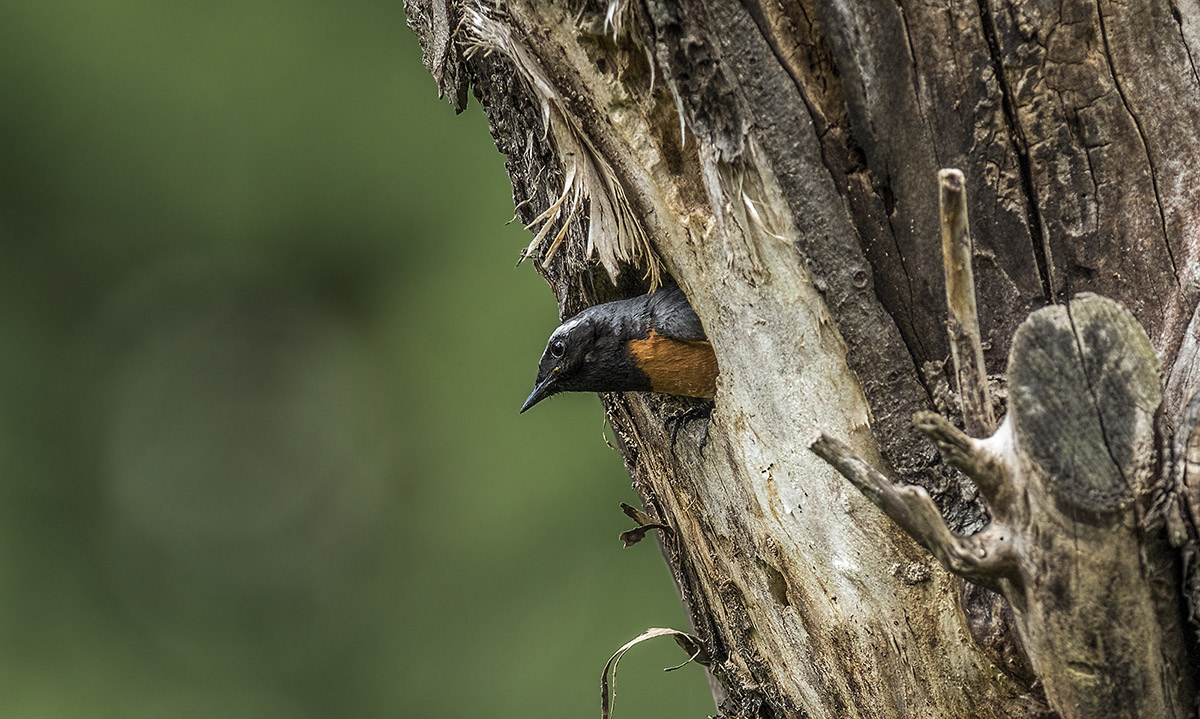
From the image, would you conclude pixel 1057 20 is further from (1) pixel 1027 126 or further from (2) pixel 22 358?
(2) pixel 22 358

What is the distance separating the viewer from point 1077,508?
130cm

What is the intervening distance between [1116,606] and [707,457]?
2.92 ft

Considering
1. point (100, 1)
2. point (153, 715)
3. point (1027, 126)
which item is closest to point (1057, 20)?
point (1027, 126)

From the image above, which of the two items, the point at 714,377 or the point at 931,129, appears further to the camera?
the point at 714,377

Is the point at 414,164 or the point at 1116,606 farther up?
the point at 414,164

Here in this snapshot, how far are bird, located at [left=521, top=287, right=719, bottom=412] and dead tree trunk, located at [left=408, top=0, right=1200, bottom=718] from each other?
230 millimetres

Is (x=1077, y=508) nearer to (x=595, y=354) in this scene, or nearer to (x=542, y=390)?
(x=595, y=354)

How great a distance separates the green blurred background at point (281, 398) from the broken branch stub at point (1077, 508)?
4776mm

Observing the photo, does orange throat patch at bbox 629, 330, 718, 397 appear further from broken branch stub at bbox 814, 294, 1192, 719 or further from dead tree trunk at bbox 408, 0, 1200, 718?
broken branch stub at bbox 814, 294, 1192, 719

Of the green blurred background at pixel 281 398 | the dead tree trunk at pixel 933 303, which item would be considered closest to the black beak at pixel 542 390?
the dead tree trunk at pixel 933 303

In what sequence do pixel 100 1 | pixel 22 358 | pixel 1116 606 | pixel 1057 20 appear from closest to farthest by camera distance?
pixel 1116 606
pixel 1057 20
pixel 100 1
pixel 22 358

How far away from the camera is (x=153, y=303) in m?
6.67

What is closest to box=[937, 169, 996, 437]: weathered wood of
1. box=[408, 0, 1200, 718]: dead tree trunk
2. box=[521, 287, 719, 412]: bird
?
box=[408, 0, 1200, 718]: dead tree trunk

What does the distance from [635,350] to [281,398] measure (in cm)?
500
